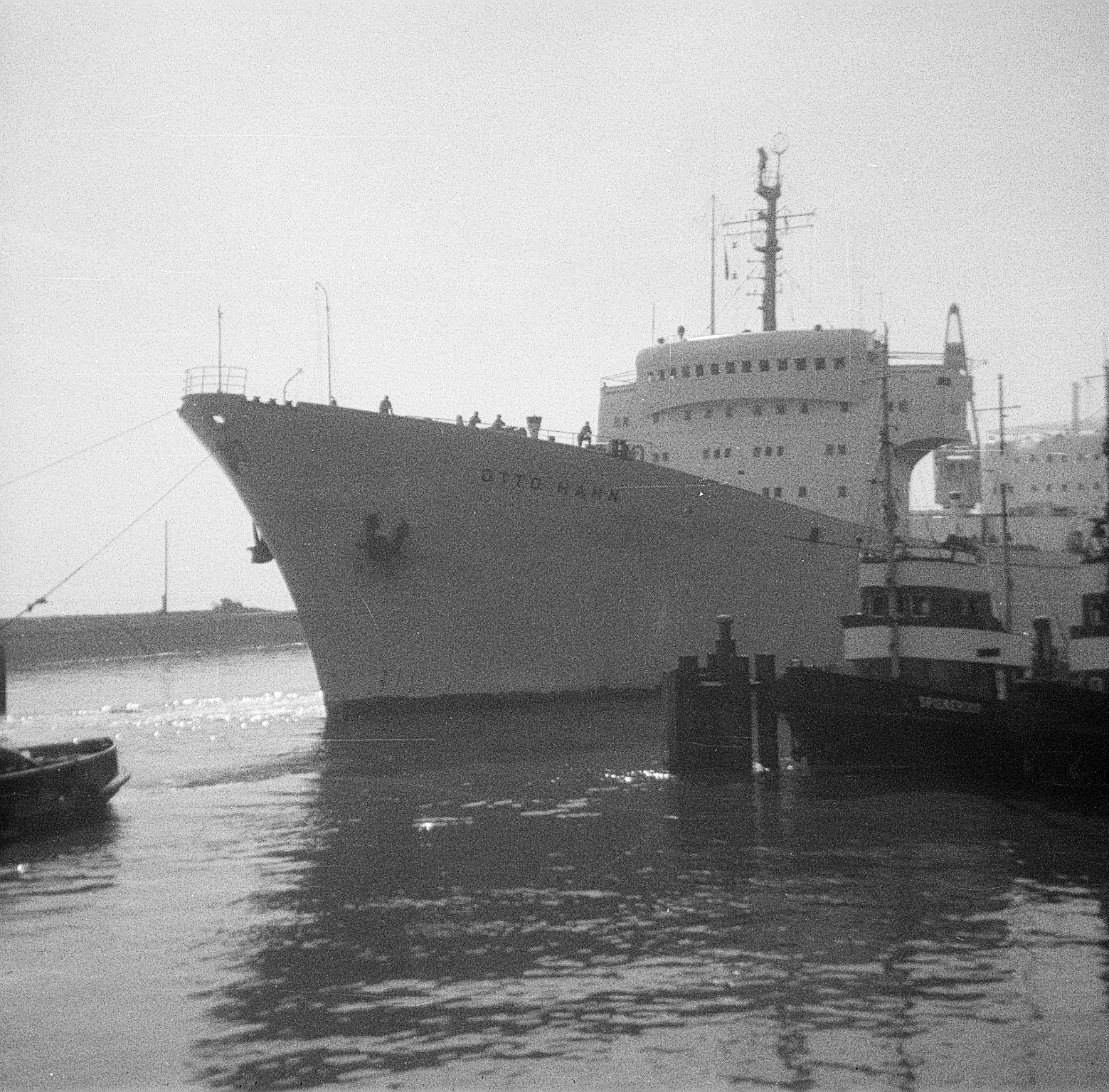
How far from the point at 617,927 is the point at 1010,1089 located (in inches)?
178

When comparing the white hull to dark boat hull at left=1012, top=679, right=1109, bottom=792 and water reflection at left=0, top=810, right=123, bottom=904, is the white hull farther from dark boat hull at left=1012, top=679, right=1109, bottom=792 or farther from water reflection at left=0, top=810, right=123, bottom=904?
dark boat hull at left=1012, top=679, right=1109, bottom=792

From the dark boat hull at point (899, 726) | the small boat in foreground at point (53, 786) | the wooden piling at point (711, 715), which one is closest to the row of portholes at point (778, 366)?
the wooden piling at point (711, 715)

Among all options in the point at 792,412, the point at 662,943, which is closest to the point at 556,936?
the point at 662,943

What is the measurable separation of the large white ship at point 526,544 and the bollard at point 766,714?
6073 millimetres

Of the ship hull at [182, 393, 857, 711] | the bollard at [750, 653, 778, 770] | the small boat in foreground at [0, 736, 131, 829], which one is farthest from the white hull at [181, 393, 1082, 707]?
the small boat in foreground at [0, 736, 131, 829]

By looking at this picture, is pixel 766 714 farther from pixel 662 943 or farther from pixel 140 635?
pixel 140 635

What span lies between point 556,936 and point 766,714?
436 inches

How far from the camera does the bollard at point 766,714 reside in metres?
23.0

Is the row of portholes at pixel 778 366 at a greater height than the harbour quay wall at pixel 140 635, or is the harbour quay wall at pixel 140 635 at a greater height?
the row of portholes at pixel 778 366

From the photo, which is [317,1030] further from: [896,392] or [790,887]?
[896,392]

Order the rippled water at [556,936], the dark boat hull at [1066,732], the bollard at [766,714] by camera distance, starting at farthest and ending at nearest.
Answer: the bollard at [766,714] → the dark boat hull at [1066,732] → the rippled water at [556,936]

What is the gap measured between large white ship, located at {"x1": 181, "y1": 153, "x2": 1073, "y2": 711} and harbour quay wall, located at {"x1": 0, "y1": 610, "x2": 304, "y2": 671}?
144 ft

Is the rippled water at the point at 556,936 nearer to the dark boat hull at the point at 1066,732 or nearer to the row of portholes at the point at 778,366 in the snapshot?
the dark boat hull at the point at 1066,732

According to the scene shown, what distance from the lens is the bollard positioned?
23000 mm
